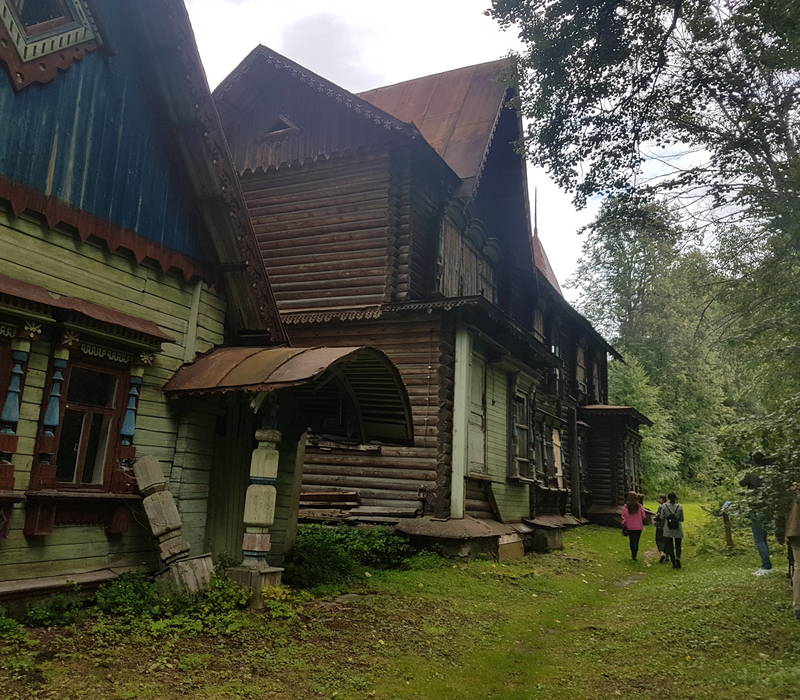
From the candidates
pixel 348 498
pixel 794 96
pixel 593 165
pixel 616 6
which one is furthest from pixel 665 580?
pixel 616 6

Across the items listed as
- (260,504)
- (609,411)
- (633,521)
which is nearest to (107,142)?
(260,504)

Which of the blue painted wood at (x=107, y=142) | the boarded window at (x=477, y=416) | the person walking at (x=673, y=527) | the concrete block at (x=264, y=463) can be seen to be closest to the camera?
the blue painted wood at (x=107, y=142)

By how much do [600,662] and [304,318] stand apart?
375 inches

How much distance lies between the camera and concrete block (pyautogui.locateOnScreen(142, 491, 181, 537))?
683cm

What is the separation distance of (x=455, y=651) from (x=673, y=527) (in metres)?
8.60

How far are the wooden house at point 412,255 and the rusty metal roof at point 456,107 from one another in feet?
0.16

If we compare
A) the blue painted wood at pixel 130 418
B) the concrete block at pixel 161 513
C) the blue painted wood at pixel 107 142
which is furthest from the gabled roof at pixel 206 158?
the concrete block at pixel 161 513

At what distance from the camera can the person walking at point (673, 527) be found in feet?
42.7

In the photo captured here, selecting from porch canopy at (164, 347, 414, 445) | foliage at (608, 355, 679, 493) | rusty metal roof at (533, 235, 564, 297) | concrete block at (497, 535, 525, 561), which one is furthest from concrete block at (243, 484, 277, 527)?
foliage at (608, 355, 679, 493)

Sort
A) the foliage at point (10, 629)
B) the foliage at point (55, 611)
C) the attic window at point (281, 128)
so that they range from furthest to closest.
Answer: the attic window at point (281, 128) < the foliage at point (55, 611) < the foliage at point (10, 629)

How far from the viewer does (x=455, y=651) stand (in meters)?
6.11

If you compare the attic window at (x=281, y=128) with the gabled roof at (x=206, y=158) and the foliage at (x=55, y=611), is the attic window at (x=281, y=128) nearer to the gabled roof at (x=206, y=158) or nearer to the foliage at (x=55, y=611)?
the gabled roof at (x=206, y=158)

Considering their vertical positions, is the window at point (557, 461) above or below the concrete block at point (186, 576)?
above

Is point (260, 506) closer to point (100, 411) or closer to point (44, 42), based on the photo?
point (100, 411)
